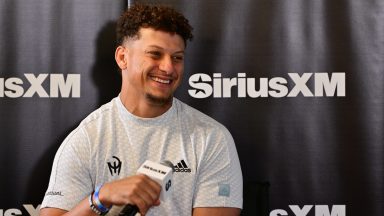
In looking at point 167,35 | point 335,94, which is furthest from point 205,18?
point 335,94

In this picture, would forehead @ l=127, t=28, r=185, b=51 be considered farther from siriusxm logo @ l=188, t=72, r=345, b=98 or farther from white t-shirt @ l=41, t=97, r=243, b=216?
siriusxm logo @ l=188, t=72, r=345, b=98

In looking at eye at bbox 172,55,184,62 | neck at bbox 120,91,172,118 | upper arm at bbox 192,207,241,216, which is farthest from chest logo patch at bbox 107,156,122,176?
eye at bbox 172,55,184,62

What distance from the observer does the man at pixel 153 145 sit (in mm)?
2098

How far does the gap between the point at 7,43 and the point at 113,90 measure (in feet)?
1.60

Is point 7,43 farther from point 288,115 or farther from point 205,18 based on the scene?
point 288,115

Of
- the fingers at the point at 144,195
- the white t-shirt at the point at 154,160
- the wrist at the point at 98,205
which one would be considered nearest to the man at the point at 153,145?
the white t-shirt at the point at 154,160

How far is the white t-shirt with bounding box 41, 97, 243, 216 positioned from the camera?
209 centimetres

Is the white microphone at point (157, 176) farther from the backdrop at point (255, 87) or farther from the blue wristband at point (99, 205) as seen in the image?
the backdrop at point (255, 87)

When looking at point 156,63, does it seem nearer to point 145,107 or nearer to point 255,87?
point 145,107

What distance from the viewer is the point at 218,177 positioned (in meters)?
2.12

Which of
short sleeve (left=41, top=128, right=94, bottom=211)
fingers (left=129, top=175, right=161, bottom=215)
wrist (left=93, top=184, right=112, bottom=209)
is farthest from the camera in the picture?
short sleeve (left=41, top=128, right=94, bottom=211)

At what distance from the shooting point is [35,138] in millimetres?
2518

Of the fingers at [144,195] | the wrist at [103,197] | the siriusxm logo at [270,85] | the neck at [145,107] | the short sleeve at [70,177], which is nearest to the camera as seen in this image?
the fingers at [144,195]

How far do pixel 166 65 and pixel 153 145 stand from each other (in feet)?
0.96
